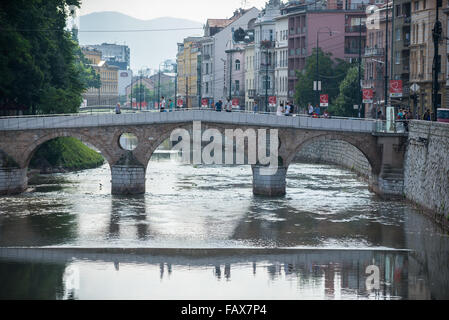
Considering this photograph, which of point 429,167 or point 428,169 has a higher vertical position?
point 429,167

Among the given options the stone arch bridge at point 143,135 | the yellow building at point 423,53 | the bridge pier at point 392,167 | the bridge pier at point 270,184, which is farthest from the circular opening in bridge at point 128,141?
the bridge pier at point 392,167

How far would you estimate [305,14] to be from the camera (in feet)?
325

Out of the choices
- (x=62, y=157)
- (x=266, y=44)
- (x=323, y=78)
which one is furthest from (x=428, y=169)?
(x=266, y=44)

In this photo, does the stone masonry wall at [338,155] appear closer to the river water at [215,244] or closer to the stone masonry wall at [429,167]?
the river water at [215,244]

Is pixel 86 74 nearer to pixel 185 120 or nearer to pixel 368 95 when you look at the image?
pixel 368 95

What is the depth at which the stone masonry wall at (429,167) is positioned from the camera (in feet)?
145

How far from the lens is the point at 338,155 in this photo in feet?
255

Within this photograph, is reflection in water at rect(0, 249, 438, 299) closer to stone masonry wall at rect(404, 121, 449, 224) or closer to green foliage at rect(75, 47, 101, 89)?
stone masonry wall at rect(404, 121, 449, 224)

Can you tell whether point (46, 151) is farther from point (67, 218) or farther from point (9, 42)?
point (67, 218)

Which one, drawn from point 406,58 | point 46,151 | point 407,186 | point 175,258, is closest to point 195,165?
point 46,151

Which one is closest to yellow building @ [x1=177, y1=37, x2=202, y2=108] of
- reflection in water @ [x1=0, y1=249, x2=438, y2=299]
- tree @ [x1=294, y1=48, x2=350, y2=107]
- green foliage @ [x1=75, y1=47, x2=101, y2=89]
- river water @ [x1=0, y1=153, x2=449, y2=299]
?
green foliage @ [x1=75, y1=47, x2=101, y2=89]

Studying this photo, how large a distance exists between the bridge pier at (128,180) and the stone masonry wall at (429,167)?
15.8 metres

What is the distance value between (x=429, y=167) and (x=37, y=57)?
99.1ft
